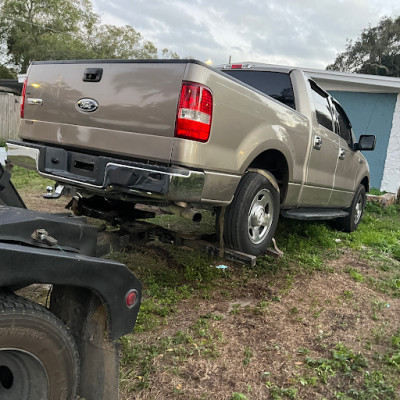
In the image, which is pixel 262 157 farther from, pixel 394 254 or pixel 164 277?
pixel 394 254

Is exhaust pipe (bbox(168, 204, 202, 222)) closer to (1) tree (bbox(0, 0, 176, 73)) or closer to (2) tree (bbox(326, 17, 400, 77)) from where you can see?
(1) tree (bbox(0, 0, 176, 73))

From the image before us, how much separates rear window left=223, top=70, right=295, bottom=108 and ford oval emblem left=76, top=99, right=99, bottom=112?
7.11 feet

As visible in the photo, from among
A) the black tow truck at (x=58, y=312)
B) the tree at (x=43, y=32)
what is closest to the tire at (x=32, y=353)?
the black tow truck at (x=58, y=312)

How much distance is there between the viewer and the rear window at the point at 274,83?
14.0 feet

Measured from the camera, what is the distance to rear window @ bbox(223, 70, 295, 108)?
428 cm

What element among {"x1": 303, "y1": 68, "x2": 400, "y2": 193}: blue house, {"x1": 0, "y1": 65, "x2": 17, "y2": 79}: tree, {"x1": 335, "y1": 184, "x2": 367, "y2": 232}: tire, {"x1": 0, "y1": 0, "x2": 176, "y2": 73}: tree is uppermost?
{"x1": 0, "y1": 0, "x2": 176, "y2": 73}: tree

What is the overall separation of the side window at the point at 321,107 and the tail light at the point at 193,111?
225cm

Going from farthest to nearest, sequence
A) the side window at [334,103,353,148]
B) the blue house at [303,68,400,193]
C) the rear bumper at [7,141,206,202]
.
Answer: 1. the blue house at [303,68,400,193]
2. the side window at [334,103,353,148]
3. the rear bumper at [7,141,206,202]

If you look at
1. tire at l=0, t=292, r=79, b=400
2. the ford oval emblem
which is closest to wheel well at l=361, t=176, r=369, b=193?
the ford oval emblem

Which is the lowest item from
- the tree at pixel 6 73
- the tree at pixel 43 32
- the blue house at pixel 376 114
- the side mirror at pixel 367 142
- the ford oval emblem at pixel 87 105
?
the ford oval emblem at pixel 87 105

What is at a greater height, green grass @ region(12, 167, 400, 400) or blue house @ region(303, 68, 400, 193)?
blue house @ region(303, 68, 400, 193)

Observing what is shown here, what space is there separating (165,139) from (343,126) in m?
3.80

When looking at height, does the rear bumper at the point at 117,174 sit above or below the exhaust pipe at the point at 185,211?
above

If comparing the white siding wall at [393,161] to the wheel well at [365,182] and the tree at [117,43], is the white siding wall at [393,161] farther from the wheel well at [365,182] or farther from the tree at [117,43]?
the tree at [117,43]
